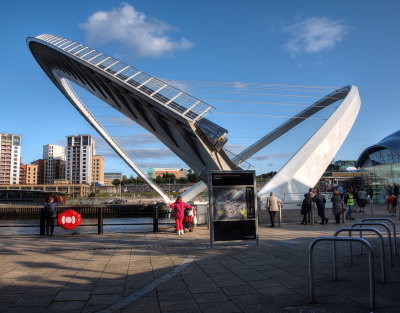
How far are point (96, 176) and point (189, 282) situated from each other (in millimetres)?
182194

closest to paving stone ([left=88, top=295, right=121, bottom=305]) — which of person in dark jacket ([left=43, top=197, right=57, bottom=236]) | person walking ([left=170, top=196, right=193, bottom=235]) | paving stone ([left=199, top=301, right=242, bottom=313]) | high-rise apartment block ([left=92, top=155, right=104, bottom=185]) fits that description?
paving stone ([left=199, top=301, right=242, bottom=313])

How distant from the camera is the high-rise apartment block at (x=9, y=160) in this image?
547 feet

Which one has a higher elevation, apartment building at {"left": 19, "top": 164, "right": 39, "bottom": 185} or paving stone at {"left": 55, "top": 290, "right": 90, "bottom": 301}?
apartment building at {"left": 19, "top": 164, "right": 39, "bottom": 185}

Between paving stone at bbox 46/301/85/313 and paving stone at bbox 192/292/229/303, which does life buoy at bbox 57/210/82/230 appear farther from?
paving stone at bbox 192/292/229/303

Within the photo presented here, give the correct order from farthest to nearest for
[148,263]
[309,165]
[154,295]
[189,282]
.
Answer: [309,165], [148,263], [189,282], [154,295]

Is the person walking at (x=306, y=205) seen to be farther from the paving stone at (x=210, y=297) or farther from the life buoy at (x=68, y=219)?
the paving stone at (x=210, y=297)

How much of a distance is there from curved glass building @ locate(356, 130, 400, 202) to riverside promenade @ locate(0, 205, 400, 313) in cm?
2221

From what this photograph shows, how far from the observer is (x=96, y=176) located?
180750 millimetres

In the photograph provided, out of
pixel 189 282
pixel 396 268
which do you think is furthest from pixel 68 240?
pixel 396 268

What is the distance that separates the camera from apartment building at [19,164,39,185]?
180m

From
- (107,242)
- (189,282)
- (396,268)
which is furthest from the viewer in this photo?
(107,242)

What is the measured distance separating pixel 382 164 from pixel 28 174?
180 metres

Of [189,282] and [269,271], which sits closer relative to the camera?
[189,282]

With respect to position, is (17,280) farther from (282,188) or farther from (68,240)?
(282,188)
